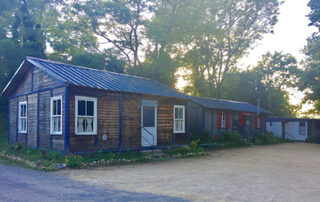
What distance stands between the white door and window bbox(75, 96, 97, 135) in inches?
123

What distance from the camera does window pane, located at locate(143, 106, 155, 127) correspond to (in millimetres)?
15750

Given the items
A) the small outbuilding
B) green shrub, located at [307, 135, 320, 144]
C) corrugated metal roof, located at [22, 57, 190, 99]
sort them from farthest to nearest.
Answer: the small outbuilding < green shrub, located at [307, 135, 320, 144] < corrugated metal roof, located at [22, 57, 190, 99]

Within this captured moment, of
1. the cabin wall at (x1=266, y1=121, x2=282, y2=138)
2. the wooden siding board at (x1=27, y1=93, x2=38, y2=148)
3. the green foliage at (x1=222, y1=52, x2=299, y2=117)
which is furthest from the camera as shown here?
the green foliage at (x1=222, y1=52, x2=299, y2=117)

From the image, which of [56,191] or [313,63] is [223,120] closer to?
[313,63]

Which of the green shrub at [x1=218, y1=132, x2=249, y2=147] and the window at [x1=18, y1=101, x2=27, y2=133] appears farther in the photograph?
the green shrub at [x1=218, y1=132, x2=249, y2=147]

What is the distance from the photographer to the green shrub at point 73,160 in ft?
36.4

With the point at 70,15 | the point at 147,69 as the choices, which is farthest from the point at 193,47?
the point at 70,15

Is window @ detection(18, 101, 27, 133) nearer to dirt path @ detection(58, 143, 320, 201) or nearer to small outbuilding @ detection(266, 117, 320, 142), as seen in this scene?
dirt path @ detection(58, 143, 320, 201)

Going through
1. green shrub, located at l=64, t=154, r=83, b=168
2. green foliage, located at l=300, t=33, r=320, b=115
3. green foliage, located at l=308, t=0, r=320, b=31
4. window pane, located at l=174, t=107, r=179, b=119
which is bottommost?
green shrub, located at l=64, t=154, r=83, b=168

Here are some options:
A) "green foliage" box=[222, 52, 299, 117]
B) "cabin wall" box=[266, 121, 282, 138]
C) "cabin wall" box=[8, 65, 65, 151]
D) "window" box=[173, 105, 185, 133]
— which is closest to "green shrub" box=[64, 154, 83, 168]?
"cabin wall" box=[8, 65, 65, 151]

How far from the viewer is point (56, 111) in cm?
1298

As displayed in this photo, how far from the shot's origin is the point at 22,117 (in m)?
15.8

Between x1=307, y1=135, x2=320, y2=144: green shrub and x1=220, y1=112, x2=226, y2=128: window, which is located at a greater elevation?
x1=220, y1=112, x2=226, y2=128: window

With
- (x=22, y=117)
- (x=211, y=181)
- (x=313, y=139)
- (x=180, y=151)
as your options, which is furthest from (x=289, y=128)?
(x=22, y=117)
